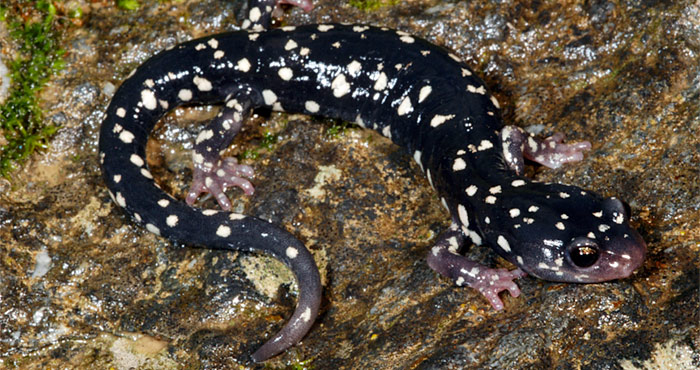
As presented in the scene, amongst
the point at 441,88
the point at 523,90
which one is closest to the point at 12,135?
the point at 441,88

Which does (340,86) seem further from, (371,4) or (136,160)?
(136,160)

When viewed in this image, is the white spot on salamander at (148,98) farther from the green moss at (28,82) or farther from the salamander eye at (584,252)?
the salamander eye at (584,252)

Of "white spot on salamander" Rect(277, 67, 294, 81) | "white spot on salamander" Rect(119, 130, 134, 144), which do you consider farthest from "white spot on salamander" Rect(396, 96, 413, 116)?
"white spot on salamander" Rect(119, 130, 134, 144)

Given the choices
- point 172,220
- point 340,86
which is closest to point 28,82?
point 172,220

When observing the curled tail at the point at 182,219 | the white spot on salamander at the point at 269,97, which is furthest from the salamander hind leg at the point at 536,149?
the white spot on salamander at the point at 269,97

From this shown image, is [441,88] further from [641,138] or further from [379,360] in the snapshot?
[379,360]

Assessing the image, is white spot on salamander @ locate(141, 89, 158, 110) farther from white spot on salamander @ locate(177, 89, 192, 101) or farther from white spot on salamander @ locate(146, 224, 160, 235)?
white spot on salamander @ locate(146, 224, 160, 235)

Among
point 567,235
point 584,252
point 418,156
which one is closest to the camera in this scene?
point 584,252
